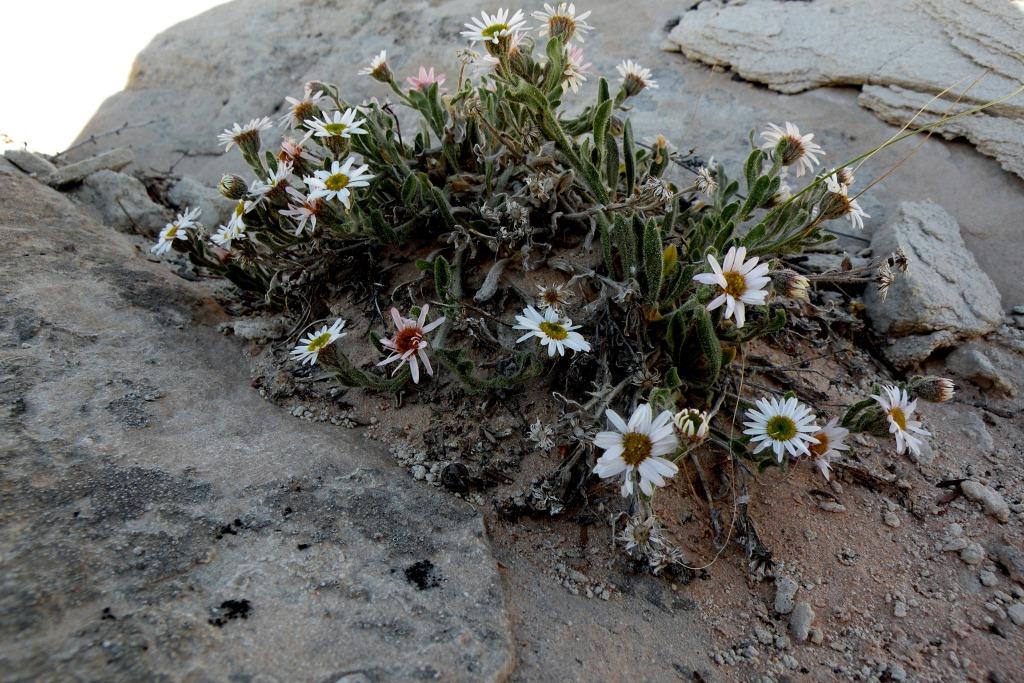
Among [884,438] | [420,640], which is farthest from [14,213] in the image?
[884,438]

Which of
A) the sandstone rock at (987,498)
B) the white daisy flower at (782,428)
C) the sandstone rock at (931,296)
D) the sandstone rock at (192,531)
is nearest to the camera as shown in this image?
the sandstone rock at (192,531)

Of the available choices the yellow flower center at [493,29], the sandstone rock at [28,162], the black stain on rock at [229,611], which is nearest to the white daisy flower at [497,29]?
the yellow flower center at [493,29]

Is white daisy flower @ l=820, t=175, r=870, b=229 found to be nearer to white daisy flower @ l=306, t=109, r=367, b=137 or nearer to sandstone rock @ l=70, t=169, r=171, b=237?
white daisy flower @ l=306, t=109, r=367, b=137

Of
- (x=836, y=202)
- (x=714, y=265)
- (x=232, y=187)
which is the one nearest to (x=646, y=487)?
(x=714, y=265)

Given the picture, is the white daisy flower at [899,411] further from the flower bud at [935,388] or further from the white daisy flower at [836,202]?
the white daisy flower at [836,202]

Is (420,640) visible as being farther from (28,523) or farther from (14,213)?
(14,213)
